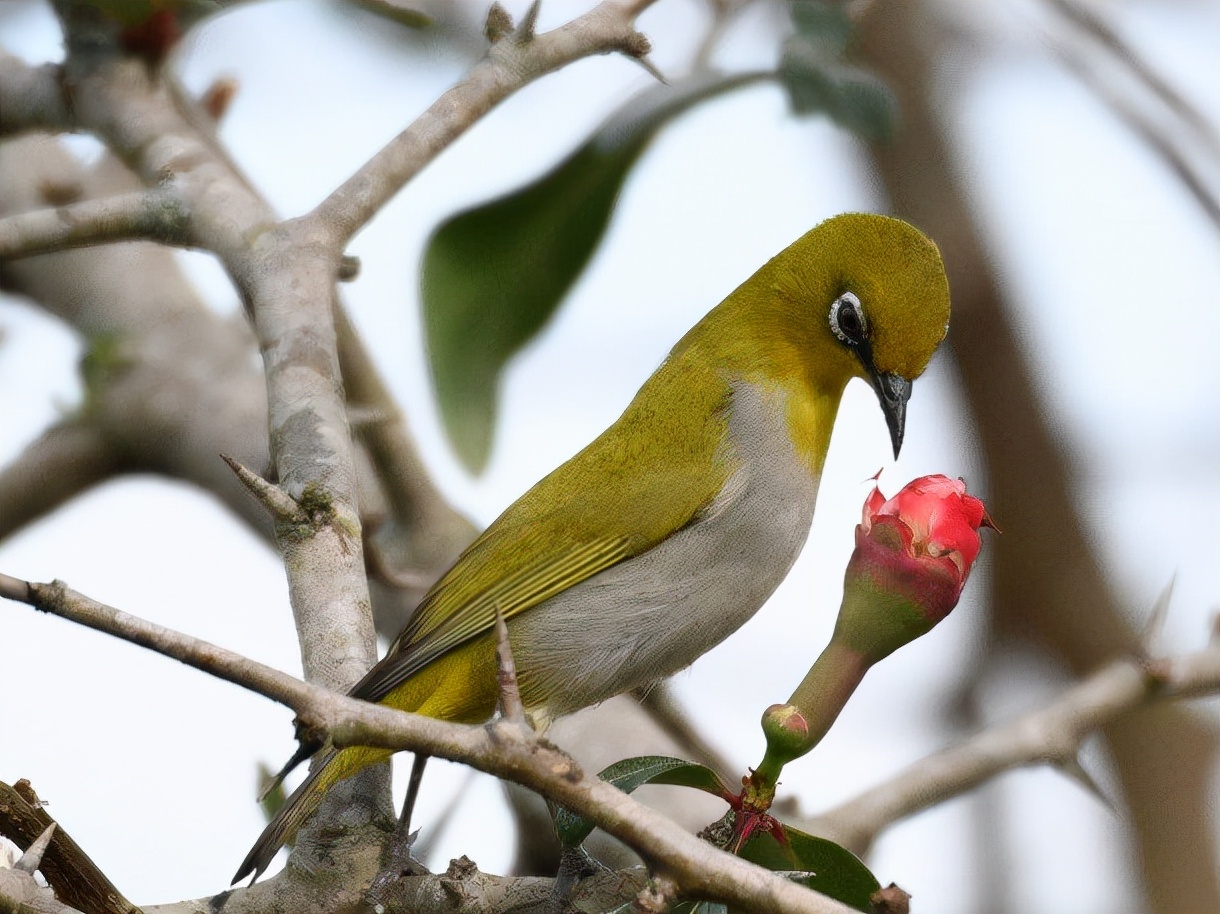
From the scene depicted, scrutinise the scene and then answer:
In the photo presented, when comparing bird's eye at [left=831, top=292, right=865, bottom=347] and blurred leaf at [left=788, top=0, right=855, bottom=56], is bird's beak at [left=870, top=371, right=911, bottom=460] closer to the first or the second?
bird's eye at [left=831, top=292, right=865, bottom=347]

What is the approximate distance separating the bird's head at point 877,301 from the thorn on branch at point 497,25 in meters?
1.05

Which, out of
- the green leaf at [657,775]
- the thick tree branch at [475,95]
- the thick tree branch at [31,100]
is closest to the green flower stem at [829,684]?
the green leaf at [657,775]

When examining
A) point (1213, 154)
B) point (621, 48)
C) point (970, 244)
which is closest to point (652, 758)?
point (621, 48)

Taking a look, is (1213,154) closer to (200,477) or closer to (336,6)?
(336,6)

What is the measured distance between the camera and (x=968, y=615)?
5.30 meters

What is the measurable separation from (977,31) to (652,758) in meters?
4.23

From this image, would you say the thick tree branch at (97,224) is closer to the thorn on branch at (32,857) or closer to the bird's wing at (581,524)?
the bird's wing at (581,524)

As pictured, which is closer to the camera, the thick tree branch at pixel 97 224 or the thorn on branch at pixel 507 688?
the thorn on branch at pixel 507 688

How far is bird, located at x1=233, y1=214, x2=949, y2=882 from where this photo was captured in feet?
10.7

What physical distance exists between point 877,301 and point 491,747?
6.95 feet

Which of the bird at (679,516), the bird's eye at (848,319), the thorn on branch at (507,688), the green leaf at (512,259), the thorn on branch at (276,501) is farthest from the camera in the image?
the green leaf at (512,259)

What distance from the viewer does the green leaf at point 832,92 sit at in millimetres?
4156

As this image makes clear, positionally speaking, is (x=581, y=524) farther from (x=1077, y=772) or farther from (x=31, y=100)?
(x=31, y=100)

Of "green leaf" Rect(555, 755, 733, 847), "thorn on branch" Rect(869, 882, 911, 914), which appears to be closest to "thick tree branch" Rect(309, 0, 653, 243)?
"green leaf" Rect(555, 755, 733, 847)
